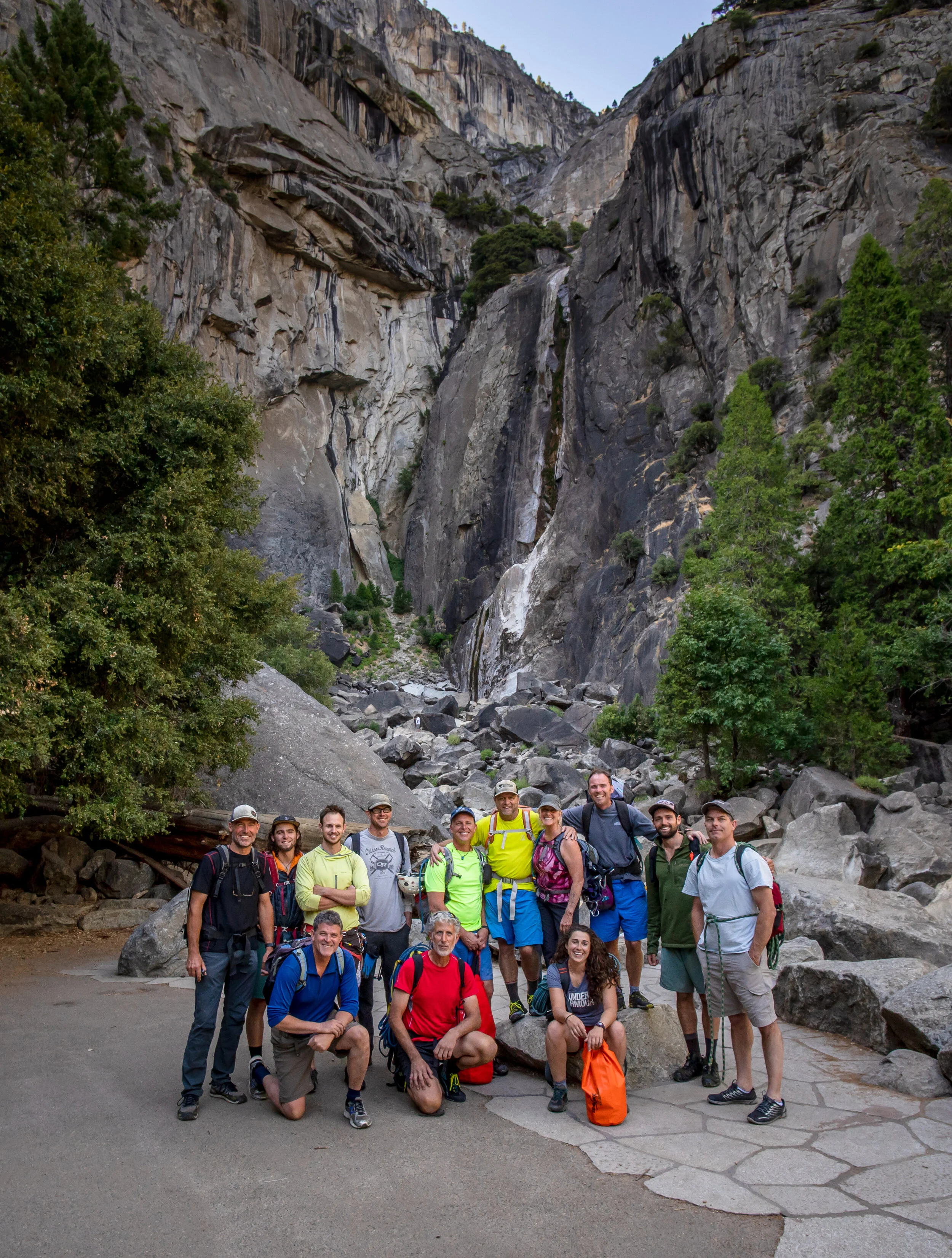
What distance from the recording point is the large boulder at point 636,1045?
493cm

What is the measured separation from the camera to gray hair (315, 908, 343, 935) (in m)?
4.45

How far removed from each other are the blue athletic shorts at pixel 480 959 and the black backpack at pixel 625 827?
1042 millimetres

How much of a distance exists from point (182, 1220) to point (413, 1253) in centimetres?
99

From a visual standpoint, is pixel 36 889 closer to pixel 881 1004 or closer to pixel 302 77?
pixel 881 1004

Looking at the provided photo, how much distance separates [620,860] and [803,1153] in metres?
1.99

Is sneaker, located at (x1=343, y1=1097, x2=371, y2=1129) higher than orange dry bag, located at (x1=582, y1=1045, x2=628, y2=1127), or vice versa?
orange dry bag, located at (x1=582, y1=1045, x2=628, y2=1127)

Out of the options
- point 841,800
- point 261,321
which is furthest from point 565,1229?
point 261,321

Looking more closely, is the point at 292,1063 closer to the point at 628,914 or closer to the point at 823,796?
the point at 628,914

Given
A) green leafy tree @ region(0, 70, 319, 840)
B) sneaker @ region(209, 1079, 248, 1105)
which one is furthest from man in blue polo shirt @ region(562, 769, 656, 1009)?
green leafy tree @ region(0, 70, 319, 840)

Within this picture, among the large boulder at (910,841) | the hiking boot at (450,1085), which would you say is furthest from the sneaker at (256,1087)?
the large boulder at (910,841)

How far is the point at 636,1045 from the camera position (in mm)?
4965

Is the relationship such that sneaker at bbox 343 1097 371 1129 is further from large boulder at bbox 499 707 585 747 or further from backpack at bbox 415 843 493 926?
large boulder at bbox 499 707 585 747

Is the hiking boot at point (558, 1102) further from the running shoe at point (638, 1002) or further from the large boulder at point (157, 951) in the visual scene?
the large boulder at point (157, 951)

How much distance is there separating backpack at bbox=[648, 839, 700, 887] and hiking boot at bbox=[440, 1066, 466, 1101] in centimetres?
176
